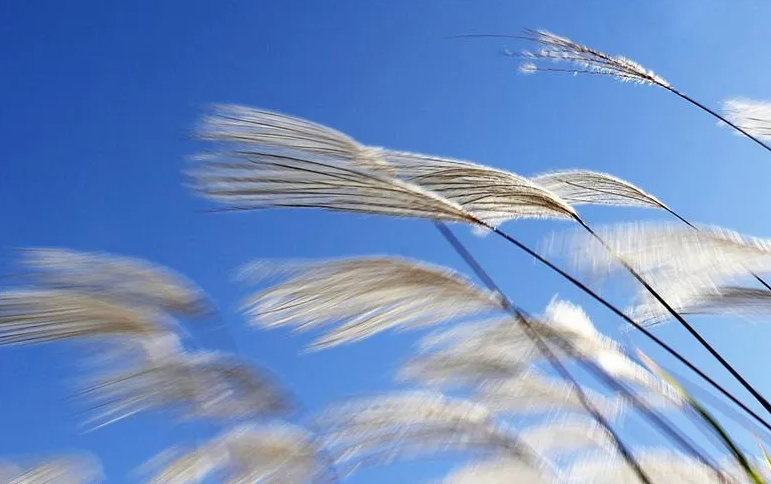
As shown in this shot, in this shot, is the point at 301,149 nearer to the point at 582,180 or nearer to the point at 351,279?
the point at 351,279

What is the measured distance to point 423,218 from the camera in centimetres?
128

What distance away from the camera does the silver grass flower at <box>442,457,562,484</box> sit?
168 cm

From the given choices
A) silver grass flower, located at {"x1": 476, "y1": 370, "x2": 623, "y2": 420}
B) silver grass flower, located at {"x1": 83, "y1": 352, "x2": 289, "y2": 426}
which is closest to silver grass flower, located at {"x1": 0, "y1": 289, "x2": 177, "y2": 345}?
silver grass flower, located at {"x1": 83, "y1": 352, "x2": 289, "y2": 426}

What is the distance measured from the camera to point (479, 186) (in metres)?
1.45

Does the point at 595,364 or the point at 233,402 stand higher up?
the point at 233,402

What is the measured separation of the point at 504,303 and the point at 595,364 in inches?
7.8

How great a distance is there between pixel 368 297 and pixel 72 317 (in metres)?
0.52

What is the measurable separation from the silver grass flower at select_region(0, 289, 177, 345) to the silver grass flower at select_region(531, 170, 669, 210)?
0.91 m

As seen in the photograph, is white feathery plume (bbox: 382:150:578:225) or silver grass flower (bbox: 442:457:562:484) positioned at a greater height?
white feathery plume (bbox: 382:150:578:225)

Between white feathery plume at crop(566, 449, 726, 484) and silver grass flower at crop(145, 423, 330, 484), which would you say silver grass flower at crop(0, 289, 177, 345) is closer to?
silver grass flower at crop(145, 423, 330, 484)

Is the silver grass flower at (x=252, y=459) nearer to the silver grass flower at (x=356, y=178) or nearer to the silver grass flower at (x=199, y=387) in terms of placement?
the silver grass flower at (x=199, y=387)

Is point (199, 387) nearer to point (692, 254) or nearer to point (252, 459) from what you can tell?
point (252, 459)

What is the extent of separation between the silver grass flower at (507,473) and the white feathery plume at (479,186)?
0.56 metres

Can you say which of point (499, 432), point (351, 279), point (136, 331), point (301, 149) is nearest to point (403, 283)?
point (351, 279)
